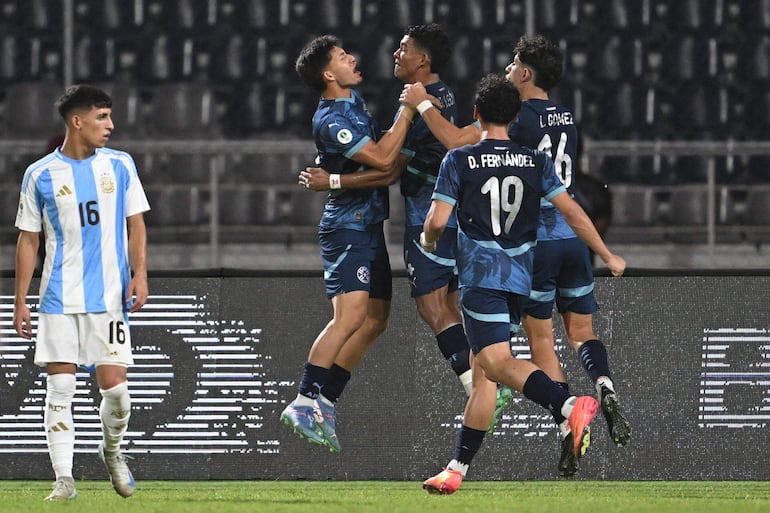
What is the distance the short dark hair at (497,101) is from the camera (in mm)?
5207

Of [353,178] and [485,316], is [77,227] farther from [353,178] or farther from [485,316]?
[485,316]

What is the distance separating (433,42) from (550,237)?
103 cm

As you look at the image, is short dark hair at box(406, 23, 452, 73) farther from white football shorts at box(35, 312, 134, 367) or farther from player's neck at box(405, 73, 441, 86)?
white football shorts at box(35, 312, 134, 367)

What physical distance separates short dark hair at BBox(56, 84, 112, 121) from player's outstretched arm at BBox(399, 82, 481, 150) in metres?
1.26

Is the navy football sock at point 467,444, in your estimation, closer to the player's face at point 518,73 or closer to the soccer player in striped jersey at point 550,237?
the soccer player in striped jersey at point 550,237

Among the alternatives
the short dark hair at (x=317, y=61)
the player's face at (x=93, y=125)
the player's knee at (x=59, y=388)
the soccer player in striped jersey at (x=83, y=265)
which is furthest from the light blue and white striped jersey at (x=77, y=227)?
the short dark hair at (x=317, y=61)

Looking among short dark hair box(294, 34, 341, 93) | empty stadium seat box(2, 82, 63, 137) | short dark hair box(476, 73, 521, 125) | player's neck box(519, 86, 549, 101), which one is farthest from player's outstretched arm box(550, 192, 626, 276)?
empty stadium seat box(2, 82, 63, 137)

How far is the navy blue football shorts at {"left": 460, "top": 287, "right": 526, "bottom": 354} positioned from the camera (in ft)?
17.2

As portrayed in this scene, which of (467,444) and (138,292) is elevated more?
(138,292)

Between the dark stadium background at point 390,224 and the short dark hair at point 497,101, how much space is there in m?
1.58

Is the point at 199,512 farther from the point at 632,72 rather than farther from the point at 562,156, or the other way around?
the point at 632,72

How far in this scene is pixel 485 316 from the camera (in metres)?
5.24

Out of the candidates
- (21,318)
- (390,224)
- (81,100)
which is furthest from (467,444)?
(390,224)

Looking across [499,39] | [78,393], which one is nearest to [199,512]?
[78,393]
